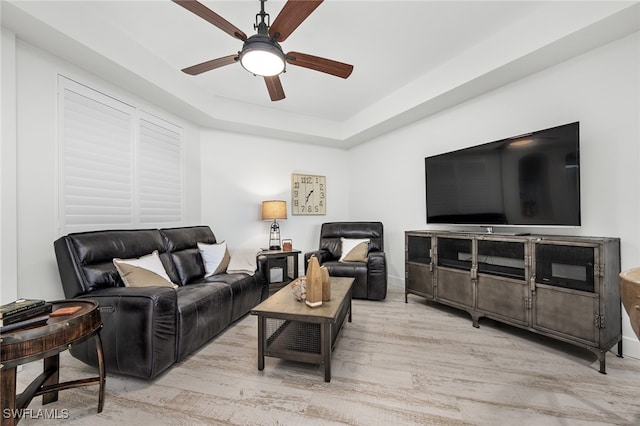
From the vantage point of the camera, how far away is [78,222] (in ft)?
8.06

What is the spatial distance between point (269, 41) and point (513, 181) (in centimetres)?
244

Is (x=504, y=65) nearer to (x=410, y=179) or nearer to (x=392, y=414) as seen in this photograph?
(x=410, y=179)

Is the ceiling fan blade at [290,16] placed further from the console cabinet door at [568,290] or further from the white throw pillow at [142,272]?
the console cabinet door at [568,290]

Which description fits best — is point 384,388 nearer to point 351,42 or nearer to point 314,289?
point 314,289

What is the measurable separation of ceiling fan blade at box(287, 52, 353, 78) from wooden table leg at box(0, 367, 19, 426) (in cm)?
226

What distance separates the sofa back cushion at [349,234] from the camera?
162 inches

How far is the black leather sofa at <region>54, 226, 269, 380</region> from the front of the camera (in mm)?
1754

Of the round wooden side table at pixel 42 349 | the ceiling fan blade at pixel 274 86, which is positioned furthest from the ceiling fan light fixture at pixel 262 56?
the round wooden side table at pixel 42 349

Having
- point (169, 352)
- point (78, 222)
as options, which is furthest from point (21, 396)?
point (78, 222)

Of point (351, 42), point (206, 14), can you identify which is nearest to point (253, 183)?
point (351, 42)

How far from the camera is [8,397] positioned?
119 cm

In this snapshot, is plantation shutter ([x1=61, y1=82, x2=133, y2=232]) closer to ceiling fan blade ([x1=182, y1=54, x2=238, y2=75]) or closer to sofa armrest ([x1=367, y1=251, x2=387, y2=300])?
ceiling fan blade ([x1=182, y1=54, x2=238, y2=75])

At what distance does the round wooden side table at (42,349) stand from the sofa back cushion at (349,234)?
3.06 metres

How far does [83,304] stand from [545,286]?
325cm
